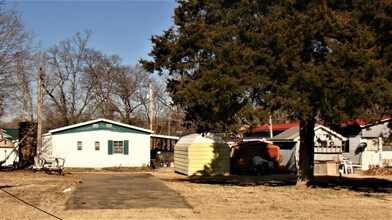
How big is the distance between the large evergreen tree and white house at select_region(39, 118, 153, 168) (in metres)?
15.1

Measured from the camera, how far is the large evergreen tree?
15.6 meters

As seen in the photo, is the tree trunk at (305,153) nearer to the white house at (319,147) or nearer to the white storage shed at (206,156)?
the white storage shed at (206,156)

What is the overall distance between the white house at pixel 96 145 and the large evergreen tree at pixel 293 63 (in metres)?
15.1

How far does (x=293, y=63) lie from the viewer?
54.2ft

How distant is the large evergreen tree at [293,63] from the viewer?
51.2ft

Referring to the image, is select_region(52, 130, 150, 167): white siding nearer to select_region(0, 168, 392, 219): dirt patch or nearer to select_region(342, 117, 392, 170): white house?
select_region(0, 168, 392, 219): dirt patch

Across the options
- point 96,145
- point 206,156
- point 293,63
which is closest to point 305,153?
point 293,63

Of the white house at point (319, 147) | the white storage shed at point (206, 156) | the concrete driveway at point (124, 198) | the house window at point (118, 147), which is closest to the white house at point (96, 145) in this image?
the house window at point (118, 147)

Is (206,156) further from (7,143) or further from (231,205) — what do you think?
(7,143)

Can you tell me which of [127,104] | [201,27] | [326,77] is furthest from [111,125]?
[127,104]

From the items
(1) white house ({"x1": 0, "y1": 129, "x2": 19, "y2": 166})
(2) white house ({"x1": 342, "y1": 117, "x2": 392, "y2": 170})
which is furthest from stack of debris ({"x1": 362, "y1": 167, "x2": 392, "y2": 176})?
(1) white house ({"x1": 0, "y1": 129, "x2": 19, "y2": 166})

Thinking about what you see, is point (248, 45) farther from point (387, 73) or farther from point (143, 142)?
point (143, 142)

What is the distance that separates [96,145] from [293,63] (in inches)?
819

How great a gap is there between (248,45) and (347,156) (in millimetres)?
20411
